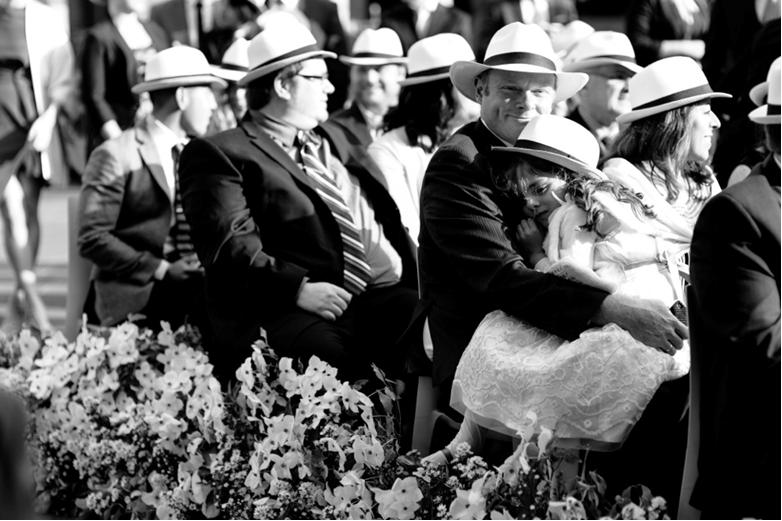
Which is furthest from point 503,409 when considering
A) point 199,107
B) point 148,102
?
point 148,102

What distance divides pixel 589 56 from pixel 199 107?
1.59 m

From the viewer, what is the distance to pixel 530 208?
4344 millimetres

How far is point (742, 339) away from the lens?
3469 mm

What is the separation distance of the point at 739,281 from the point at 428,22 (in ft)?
23.3

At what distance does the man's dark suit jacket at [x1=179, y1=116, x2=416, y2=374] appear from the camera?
5160 mm

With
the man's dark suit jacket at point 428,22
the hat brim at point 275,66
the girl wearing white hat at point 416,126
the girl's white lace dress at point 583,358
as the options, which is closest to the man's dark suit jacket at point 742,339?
the girl's white lace dress at point 583,358

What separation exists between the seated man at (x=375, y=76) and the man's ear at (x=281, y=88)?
1635mm

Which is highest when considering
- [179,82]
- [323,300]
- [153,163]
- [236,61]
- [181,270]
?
[179,82]

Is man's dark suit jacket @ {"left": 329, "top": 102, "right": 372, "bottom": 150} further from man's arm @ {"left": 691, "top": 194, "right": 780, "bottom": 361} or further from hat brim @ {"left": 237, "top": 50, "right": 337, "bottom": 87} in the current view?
man's arm @ {"left": 691, "top": 194, "right": 780, "bottom": 361}

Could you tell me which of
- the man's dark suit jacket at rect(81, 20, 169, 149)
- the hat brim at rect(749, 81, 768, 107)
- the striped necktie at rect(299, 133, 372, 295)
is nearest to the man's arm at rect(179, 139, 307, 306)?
the striped necktie at rect(299, 133, 372, 295)

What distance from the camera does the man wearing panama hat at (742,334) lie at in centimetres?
345

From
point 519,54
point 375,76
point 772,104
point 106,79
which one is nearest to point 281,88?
point 519,54

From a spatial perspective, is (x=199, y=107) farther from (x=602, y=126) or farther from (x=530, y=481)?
(x=530, y=481)

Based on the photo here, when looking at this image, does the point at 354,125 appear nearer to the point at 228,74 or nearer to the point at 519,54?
the point at 228,74
